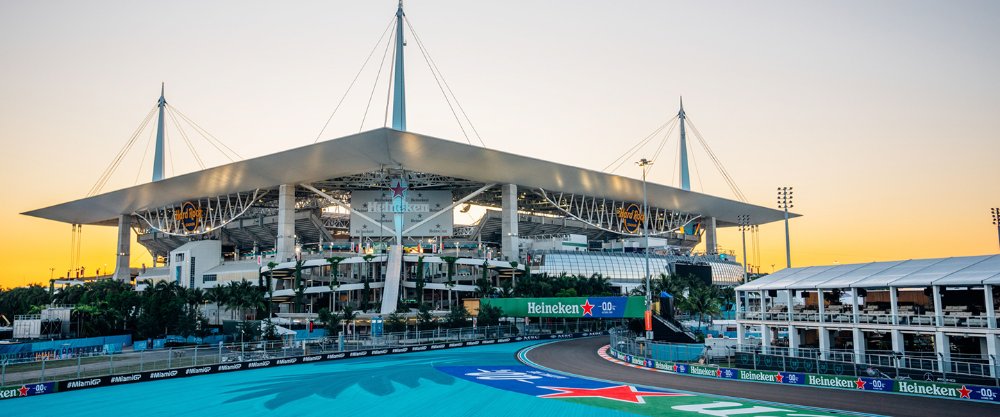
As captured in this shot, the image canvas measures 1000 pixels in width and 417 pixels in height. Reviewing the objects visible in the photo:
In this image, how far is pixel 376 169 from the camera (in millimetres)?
88750

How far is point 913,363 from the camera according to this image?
30562 millimetres

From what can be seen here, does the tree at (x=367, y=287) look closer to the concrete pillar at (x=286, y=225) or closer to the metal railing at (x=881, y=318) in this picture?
the concrete pillar at (x=286, y=225)

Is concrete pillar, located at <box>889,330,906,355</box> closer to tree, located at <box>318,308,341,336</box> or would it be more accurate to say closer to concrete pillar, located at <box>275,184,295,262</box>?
tree, located at <box>318,308,341,336</box>

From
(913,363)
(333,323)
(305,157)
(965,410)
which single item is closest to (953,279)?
(913,363)

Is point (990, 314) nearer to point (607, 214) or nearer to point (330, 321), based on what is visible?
point (330, 321)

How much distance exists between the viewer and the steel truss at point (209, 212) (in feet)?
345

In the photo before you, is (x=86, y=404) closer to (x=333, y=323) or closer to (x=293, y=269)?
(x=333, y=323)

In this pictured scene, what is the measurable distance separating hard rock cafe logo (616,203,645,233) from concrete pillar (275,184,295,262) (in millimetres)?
53280

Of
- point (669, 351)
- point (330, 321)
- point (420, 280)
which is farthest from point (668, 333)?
point (420, 280)

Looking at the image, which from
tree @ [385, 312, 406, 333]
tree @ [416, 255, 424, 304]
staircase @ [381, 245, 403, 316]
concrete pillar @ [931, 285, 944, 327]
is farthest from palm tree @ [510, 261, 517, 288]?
concrete pillar @ [931, 285, 944, 327]

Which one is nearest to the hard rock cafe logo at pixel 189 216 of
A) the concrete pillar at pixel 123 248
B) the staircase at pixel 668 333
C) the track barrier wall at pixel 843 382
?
the concrete pillar at pixel 123 248

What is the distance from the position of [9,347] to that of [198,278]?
6126 cm

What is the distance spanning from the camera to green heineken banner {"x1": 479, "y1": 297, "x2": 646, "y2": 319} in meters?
55.9

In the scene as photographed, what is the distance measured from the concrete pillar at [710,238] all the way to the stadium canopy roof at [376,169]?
12755mm
